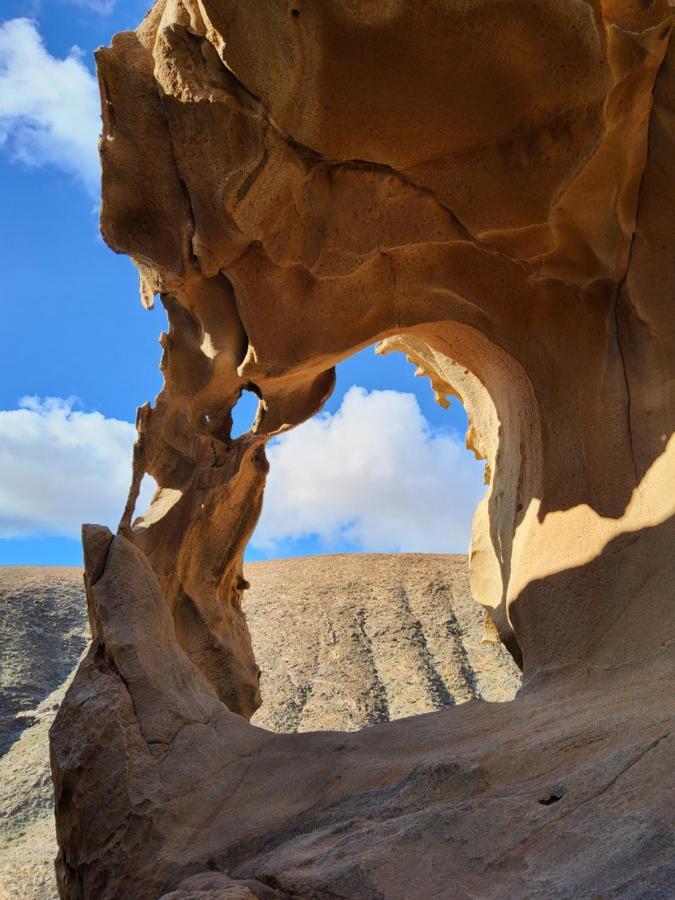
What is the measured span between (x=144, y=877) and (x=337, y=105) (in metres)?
3.04

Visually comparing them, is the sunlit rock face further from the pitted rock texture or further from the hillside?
the hillside

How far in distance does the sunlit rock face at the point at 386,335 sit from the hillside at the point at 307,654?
4327 millimetres

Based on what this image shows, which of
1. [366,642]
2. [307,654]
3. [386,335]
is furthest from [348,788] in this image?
[366,642]

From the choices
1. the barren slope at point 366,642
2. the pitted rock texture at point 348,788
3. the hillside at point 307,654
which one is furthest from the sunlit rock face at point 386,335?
the barren slope at point 366,642

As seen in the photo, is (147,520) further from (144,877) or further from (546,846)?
(546,846)

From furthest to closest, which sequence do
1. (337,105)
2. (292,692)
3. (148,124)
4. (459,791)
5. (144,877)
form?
(292,692), (148,124), (337,105), (144,877), (459,791)

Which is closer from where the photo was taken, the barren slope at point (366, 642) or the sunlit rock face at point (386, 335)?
the sunlit rock face at point (386, 335)

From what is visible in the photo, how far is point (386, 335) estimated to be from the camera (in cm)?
470

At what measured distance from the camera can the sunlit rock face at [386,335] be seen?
241cm

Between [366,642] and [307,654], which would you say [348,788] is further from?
[366,642]

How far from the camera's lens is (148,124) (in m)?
3.63

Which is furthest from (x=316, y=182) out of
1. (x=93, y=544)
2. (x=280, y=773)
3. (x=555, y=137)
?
(x=280, y=773)

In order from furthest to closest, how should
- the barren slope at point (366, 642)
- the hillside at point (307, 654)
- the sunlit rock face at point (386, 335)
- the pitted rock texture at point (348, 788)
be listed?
the barren slope at point (366, 642) → the hillside at point (307, 654) → the sunlit rock face at point (386, 335) → the pitted rock texture at point (348, 788)

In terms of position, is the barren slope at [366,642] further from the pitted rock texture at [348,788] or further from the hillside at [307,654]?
the pitted rock texture at [348,788]
